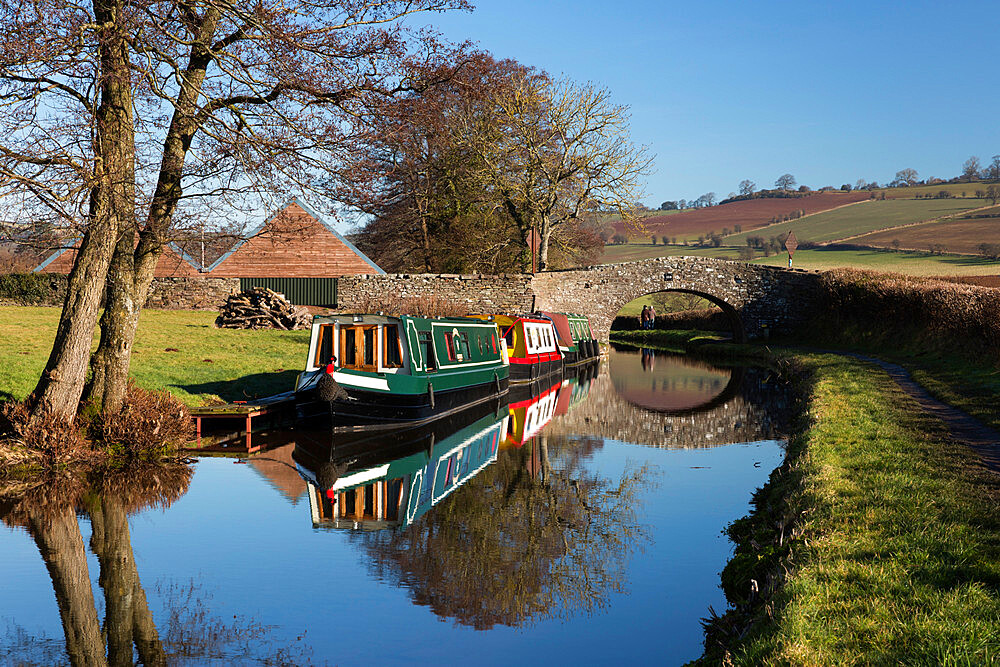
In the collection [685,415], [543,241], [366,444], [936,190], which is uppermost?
[936,190]

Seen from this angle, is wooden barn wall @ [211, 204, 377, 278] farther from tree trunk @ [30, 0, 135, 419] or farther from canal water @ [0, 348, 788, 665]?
tree trunk @ [30, 0, 135, 419]

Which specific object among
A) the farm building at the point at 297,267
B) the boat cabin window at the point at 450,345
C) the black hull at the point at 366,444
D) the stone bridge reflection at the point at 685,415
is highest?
the farm building at the point at 297,267

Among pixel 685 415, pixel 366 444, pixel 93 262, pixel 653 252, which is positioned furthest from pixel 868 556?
pixel 653 252

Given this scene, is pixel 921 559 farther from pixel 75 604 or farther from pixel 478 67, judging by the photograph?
pixel 478 67

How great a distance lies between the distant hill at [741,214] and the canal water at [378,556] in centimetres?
6895

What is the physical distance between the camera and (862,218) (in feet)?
236

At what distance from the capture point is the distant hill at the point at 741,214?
259 feet

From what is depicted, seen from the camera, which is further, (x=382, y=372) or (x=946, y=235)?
(x=946, y=235)

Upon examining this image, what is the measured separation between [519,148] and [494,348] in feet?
47.5

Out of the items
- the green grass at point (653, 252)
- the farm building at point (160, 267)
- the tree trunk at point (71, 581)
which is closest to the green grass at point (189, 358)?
the tree trunk at point (71, 581)

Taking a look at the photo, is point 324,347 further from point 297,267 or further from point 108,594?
point 297,267

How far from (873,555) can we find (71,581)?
5401mm

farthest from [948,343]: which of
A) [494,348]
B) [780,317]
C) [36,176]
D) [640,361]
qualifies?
[36,176]

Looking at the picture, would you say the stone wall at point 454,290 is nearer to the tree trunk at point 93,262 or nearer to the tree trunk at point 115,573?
the tree trunk at point 93,262
